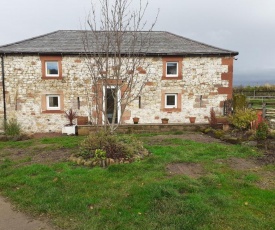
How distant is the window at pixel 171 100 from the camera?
1434cm

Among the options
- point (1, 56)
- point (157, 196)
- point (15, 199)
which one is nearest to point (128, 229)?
point (157, 196)

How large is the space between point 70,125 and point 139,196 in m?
8.90

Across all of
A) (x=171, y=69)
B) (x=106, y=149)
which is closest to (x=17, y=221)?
(x=106, y=149)

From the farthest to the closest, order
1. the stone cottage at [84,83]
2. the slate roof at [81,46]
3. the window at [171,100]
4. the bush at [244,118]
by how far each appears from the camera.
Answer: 1. the window at [171,100]
2. the stone cottage at [84,83]
3. the slate roof at [81,46]
4. the bush at [244,118]

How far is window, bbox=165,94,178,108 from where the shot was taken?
14336 mm

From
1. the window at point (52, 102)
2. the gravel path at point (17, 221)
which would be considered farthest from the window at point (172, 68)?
the gravel path at point (17, 221)

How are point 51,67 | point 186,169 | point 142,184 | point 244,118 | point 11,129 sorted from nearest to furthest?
1. point 142,184
2. point 186,169
3. point 244,118
4. point 11,129
5. point 51,67

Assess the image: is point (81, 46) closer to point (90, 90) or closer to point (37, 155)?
point (90, 90)

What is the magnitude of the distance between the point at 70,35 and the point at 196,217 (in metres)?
14.6

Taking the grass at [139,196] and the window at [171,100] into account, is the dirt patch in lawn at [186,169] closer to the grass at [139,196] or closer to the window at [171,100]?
the grass at [139,196]

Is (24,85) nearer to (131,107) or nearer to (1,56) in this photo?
(1,56)

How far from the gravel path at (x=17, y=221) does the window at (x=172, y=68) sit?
11.1m

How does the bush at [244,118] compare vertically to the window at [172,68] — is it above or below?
below

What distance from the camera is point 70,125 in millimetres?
12758
